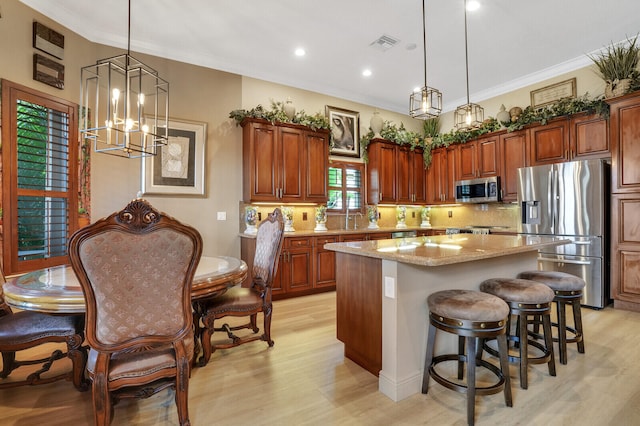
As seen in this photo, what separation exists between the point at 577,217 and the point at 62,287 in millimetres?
5090

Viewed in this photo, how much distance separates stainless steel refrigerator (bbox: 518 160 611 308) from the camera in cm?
368

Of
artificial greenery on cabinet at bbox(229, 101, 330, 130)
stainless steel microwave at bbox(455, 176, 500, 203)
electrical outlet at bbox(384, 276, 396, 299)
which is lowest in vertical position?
electrical outlet at bbox(384, 276, 396, 299)

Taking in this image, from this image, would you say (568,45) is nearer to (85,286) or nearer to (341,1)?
(341,1)

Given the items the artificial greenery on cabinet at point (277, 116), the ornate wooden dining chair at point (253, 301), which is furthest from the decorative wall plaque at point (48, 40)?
the ornate wooden dining chair at point (253, 301)

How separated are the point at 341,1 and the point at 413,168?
352 centimetres

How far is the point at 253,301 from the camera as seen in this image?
2.54m

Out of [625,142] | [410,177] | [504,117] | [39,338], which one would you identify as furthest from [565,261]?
[39,338]

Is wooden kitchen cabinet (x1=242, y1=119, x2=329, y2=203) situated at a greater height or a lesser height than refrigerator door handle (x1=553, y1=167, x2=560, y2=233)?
greater

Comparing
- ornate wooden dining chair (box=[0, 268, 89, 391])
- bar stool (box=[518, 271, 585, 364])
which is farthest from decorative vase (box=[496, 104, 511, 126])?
ornate wooden dining chair (box=[0, 268, 89, 391])

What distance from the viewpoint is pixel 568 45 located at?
13.1 feet

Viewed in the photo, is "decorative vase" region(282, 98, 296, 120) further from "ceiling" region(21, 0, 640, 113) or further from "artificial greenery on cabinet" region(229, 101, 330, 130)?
"ceiling" region(21, 0, 640, 113)

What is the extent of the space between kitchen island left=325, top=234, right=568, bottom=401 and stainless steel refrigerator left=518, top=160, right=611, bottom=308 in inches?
68.3

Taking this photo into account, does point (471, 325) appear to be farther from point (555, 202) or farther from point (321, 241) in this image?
point (555, 202)

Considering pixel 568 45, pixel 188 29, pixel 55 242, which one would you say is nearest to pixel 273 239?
pixel 55 242
